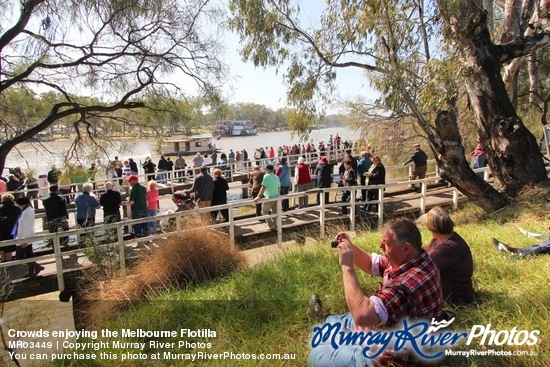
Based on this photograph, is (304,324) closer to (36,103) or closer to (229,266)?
(229,266)

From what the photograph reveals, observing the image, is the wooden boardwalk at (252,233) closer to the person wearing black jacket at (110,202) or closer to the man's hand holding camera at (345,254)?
the person wearing black jacket at (110,202)

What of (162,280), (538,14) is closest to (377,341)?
(162,280)

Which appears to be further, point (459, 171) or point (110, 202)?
point (459, 171)

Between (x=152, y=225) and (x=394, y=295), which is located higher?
(x=394, y=295)

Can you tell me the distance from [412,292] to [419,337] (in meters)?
0.39

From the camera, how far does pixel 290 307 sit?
4.19 m

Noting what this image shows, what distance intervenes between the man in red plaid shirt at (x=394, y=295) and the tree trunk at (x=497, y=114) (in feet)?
25.0

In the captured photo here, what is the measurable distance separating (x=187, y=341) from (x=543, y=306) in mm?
3286

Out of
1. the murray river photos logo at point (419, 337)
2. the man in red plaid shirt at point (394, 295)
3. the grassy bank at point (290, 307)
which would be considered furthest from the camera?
the grassy bank at point (290, 307)

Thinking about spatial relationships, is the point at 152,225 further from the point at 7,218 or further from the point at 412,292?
the point at 412,292

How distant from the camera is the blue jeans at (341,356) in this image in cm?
253

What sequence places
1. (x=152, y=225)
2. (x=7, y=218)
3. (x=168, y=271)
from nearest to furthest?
1. (x=168, y=271)
2. (x=7, y=218)
3. (x=152, y=225)

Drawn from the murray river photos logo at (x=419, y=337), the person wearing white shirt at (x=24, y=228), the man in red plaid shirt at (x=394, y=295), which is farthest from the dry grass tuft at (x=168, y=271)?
the man in red plaid shirt at (x=394, y=295)

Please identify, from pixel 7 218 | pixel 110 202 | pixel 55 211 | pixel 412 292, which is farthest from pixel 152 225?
pixel 412 292
